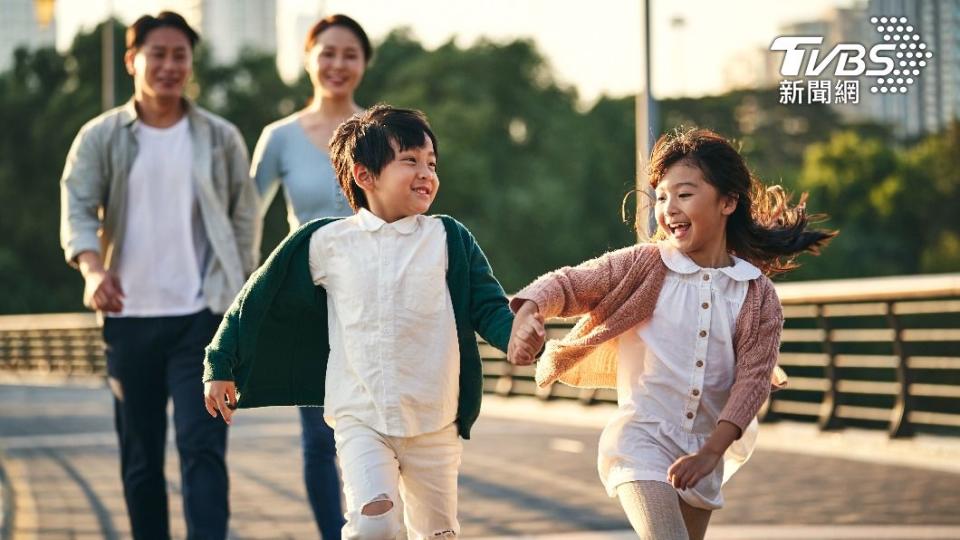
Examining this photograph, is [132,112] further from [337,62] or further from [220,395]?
[220,395]

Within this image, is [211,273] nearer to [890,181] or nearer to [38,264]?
[38,264]

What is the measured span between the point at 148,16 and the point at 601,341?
8.57ft

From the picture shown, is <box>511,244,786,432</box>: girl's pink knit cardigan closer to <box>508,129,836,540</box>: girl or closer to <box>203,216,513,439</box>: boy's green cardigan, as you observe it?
<box>508,129,836,540</box>: girl

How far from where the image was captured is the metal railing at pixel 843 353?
1260cm

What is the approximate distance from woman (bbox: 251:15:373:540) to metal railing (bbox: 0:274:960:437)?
5.79 m

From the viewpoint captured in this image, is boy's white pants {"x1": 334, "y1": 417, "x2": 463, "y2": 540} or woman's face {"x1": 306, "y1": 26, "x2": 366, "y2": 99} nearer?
boy's white pants {"x1": 334, "y1": 417, "x2": 463, "y2": 540}

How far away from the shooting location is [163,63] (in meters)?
6.49

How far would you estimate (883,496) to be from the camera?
371 inches

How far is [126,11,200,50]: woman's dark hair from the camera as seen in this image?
21.5 feet

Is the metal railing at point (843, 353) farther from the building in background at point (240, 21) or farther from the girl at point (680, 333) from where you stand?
the building in background at point (240, 21)

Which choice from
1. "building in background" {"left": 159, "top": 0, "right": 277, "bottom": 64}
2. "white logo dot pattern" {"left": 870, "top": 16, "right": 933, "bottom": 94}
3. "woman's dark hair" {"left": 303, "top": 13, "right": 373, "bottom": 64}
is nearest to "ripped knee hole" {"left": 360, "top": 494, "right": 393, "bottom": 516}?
"woman's dark hair" {"left": 303, "top": 13, "right": 373, "bottom": 64}

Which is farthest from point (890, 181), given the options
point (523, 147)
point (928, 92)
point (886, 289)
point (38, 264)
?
point (886, 289)

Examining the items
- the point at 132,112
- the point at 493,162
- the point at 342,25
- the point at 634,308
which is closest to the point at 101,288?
the point at 132,112

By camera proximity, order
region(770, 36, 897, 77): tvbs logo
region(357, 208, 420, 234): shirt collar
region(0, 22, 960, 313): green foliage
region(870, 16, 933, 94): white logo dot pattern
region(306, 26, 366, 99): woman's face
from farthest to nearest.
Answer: region(0, 22, 960, 313): green foliage → region(870, 16, 933, 94): white logo dot pattern → region(770, 36, 897, 77): tvbs logo → region(306, 26, 366, 99): woman's face → region(357, 208, 420, 234): shirt collar
